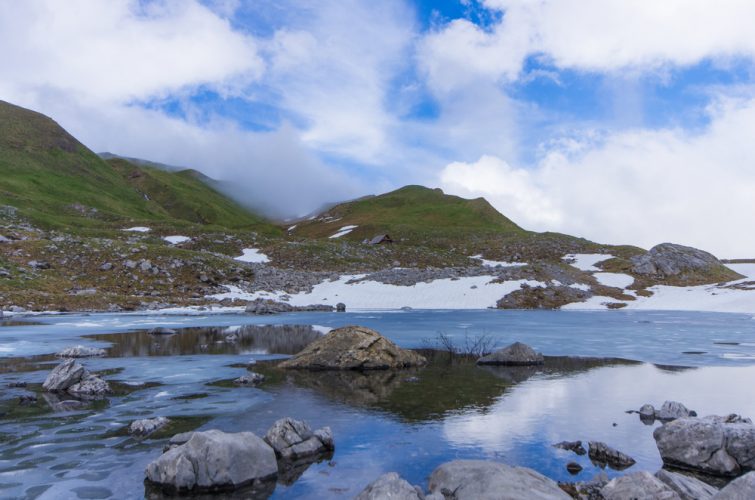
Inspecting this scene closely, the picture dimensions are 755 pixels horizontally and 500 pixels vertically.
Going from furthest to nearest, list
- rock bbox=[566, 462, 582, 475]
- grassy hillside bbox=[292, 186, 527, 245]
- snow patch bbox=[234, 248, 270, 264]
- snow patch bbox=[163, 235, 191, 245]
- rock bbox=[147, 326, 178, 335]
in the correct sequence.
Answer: grassy hillside bbox=[292, 186, 527, 245] → snow patch bbox=[163, 235, 191, 245] → snow patch bbox=[234, 248, 270, 264] → rock bbox=[147, 326, 178, 335] → rock bbox=[566, 462, 582, 475]

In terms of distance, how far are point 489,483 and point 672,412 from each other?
7924mm

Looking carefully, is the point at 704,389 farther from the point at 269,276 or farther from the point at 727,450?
the point at 269,276

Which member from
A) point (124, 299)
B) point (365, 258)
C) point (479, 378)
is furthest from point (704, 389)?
point (365, 258)

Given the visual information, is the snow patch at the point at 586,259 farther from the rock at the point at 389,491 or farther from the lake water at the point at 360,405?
the rock at the point at 389,491

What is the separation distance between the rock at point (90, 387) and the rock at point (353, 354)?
6990mm

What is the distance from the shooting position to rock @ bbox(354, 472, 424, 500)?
7.64 meters

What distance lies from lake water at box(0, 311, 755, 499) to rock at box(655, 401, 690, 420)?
0.81 meters

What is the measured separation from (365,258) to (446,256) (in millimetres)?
19428

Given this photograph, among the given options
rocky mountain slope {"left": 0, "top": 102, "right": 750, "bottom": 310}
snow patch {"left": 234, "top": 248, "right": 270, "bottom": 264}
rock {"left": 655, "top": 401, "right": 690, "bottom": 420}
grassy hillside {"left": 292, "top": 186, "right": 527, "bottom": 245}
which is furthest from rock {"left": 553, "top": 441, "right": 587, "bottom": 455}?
grassy hillside {"left": 292, "top": 186, "right": 527, "bottom": 245}

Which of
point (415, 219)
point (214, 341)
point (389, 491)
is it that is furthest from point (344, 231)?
point (389, 491)

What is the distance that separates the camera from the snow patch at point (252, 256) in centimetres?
8533

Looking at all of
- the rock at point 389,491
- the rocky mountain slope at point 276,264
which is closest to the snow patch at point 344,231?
the rocky mountain slope at point 276,264

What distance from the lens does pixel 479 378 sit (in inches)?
762

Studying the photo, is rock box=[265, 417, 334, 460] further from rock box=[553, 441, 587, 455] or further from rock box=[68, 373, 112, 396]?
rock box=[68, 373, 112, 396]
